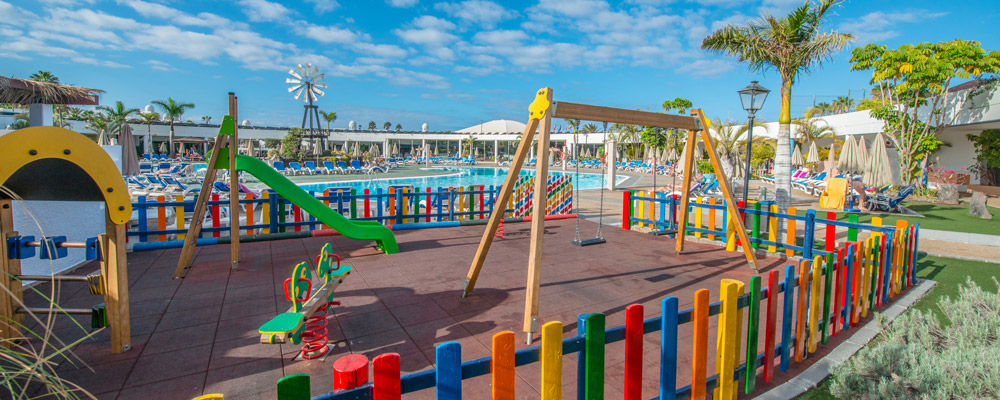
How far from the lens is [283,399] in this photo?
5.53 ft

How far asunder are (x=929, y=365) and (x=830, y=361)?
0.81 meters

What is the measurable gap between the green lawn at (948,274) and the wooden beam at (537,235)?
13.6 ft

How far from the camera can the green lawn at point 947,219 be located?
10766mm

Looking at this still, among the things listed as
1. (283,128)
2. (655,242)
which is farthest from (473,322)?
(283,128)

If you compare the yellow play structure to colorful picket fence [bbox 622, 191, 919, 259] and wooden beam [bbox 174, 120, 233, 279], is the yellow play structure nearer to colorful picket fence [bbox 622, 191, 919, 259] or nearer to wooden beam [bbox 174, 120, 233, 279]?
wooden beam [bbox 174, 120, 233, 279]

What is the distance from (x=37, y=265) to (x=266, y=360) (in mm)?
4400

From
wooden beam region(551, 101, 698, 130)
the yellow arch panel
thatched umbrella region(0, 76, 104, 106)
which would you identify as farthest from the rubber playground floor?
thatched umbrella region(0, 76, 104, 106)

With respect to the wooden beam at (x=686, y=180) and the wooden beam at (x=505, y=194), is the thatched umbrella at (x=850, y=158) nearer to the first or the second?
the wooden beam at (x=686, y=180)

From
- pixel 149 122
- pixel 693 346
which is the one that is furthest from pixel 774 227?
pixel 149 122

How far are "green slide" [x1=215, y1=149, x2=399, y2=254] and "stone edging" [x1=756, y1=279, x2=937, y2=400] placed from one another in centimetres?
542

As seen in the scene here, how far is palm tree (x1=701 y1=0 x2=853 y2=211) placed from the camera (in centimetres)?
916

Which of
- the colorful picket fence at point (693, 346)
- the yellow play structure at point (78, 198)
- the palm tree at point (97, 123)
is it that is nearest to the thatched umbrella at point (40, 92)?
the yellow play structure at point (78, 198)

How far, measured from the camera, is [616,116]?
5234 millimetres

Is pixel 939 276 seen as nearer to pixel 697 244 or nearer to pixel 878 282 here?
pixel 878 282
